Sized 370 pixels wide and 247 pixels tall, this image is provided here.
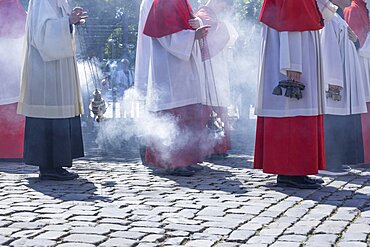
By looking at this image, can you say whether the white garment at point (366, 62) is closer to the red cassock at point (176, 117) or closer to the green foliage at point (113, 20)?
the red cassock at point (176, 117)

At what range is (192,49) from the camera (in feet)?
25.6

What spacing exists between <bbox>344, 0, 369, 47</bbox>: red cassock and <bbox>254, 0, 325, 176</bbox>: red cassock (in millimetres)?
2250

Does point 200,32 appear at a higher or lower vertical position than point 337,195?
higher

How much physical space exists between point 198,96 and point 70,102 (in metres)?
1.27

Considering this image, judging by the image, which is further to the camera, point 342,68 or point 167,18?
point 342,68

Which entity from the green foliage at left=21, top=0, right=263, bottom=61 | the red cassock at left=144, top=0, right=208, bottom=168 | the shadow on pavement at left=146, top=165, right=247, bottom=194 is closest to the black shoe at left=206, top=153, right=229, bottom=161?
the shadow on pavement at left=146, top=165, right=247, bottom=194

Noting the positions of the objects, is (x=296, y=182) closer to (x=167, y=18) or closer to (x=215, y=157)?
(x=167, y=18)

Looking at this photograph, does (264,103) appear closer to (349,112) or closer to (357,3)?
(349,112)

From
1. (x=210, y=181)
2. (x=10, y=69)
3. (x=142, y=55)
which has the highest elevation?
(x=142, y=55)

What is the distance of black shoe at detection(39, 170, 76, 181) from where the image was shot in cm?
736

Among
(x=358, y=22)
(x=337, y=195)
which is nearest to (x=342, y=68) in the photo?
(x=358, y=22)

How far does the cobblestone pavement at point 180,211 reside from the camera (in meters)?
4.67

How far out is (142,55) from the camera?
29.1 feet

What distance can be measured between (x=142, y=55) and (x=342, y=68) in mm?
2194
